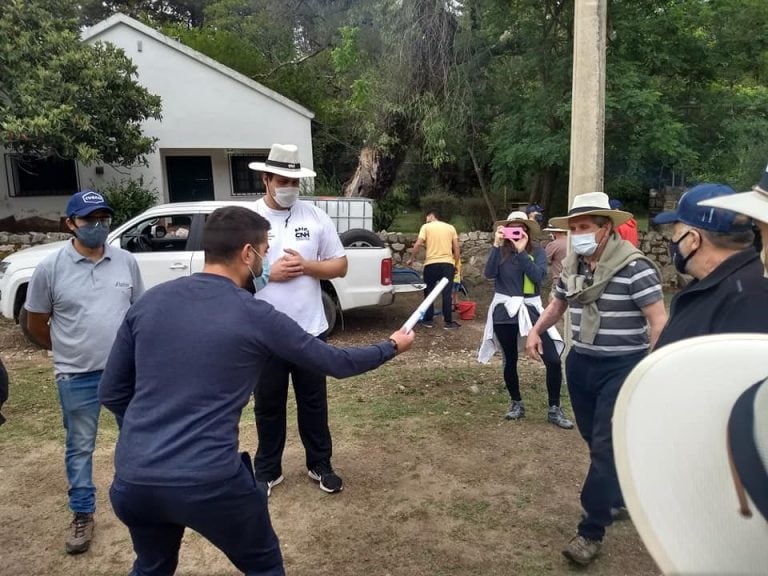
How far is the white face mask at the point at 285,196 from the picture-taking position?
3762mm

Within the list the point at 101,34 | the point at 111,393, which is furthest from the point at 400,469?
the point at 101,34

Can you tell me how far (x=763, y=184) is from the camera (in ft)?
4.93

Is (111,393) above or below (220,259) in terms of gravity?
below

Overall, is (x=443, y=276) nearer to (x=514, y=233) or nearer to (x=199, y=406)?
(x=514, y=233)

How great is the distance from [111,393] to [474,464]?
2824 mm

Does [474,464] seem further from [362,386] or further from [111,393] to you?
[111,393]

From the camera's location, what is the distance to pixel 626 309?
335cm

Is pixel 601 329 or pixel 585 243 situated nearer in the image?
pixel 601 329

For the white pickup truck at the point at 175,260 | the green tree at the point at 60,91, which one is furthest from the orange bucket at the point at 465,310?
the green tree at the point at 60,91

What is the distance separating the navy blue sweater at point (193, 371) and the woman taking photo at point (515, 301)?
325cm

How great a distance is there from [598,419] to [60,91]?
11.4m

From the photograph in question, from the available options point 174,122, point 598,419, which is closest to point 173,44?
point 174,122

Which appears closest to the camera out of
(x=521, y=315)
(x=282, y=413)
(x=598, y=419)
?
(x=598, y=419)

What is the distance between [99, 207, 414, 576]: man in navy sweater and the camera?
2.02 m
